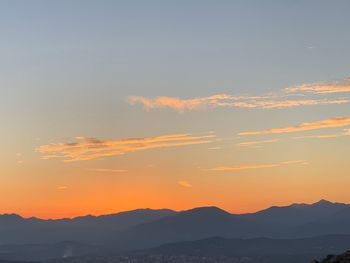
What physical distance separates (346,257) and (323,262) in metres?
6.49

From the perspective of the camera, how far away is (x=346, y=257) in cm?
10488

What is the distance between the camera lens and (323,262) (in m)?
110
